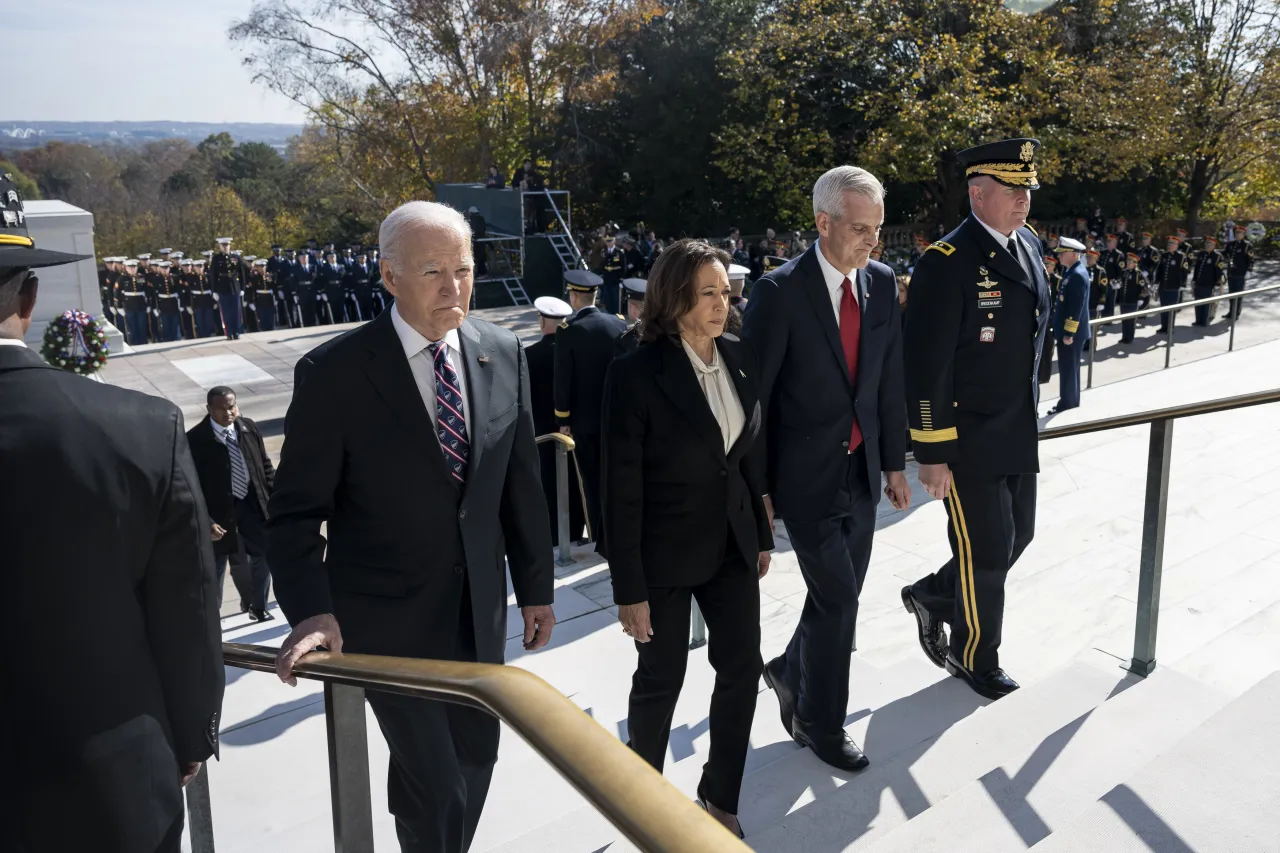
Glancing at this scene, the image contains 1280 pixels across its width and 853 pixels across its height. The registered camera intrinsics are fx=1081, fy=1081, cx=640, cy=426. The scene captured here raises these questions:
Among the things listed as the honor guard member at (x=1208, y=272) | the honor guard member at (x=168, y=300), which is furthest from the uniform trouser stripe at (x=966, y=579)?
the honor guard member at (x=168, y=300)

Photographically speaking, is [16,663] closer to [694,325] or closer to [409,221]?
[409,221]

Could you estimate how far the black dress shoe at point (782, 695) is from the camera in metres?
3.71

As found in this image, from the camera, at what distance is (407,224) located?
2561mm

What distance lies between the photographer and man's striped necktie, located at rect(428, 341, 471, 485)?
2658mm

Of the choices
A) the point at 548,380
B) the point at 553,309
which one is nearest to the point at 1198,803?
the point at 553,309

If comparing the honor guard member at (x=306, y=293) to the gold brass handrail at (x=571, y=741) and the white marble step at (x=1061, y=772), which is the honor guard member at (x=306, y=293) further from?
the gold brass handrail at (x=571, y=741)

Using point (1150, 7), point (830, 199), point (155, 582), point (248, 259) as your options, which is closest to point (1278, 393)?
point (830, 199)

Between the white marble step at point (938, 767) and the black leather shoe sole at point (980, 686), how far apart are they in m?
0.17

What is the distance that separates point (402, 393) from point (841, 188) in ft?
5.35

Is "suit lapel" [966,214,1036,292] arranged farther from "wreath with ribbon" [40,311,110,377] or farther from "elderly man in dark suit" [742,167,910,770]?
"wreath with ribbon" [40,311,110,377]

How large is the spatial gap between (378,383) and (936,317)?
2138 millimetres

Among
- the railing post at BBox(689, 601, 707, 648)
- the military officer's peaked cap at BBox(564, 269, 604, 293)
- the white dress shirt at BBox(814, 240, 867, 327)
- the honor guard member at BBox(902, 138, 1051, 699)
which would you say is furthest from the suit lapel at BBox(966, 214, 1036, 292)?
the military officer's peaked cap at BBox(564, 269, 604, 293)

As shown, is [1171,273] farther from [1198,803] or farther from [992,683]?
[1198,803]

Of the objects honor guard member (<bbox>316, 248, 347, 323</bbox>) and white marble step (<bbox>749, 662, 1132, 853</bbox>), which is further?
honor guard member (<bbox>316, 248, 347, 323</bbox>)
